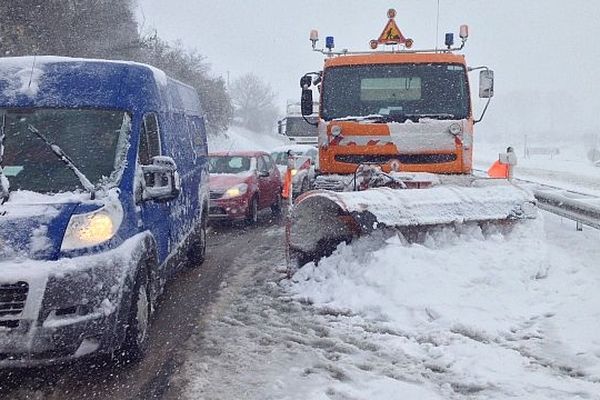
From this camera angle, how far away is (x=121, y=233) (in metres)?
4.63

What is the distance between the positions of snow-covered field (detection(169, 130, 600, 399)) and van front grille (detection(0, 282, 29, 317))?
1227mm

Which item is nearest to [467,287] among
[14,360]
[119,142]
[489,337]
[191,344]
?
[489,337]

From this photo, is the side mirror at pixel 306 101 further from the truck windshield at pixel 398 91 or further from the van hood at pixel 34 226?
the van hood at pixel 34 226

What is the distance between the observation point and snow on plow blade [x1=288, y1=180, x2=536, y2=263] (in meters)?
6.52

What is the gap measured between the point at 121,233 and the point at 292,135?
19.0m

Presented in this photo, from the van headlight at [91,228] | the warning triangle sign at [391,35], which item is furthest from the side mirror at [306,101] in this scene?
the van headlight at [91,228]

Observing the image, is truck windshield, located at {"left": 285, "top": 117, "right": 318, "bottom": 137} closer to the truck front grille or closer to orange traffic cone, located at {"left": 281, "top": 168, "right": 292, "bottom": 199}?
orange traffic cone, located at {"left": 281, "top": 168, "right": 292, "bottom": 199}

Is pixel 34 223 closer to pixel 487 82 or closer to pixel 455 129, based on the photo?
pixel 455 129

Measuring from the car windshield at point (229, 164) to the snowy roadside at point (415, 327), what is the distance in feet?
19.2

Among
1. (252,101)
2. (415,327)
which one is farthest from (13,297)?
(252,101)

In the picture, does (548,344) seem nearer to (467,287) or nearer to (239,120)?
(467,287)

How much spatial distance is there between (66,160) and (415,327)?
3259 millimetres

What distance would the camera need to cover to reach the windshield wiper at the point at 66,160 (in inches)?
188

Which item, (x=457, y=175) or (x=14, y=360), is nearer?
(x=14, y=360)
